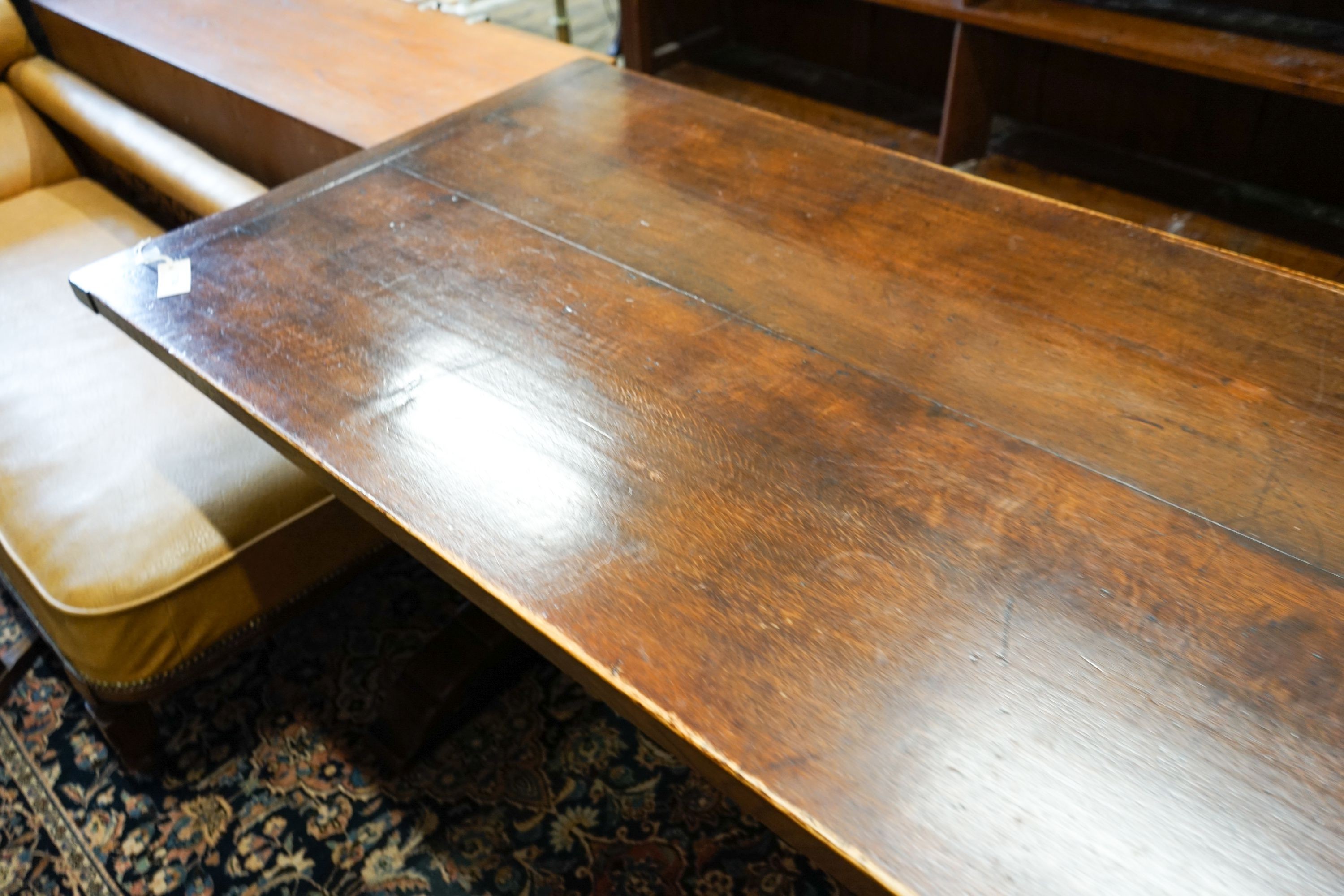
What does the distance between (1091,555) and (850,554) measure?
6.8 inches

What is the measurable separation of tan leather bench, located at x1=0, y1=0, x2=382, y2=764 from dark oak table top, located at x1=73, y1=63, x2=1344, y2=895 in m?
0.35

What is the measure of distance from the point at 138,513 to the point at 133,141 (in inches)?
36.8

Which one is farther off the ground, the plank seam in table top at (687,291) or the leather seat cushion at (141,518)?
the plank seam in table top at (687,291)

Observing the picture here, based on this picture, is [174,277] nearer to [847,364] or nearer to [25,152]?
[847,364]

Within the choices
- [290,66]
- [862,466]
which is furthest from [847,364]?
[290,66]

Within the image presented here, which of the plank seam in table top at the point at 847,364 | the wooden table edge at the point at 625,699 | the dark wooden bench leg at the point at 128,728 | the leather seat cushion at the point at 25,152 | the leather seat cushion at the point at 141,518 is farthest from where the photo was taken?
the leather seat cushion at the point at 25,152

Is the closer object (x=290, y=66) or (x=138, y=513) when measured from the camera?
(x=138, y=513)

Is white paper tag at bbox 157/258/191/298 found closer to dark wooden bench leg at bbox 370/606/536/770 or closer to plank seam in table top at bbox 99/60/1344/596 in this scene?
plank seam in table top at bbox 99/60/1344/596

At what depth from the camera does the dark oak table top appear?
0.58 m

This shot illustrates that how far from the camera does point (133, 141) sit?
1.85 metres

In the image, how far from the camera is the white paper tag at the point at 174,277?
104 cm

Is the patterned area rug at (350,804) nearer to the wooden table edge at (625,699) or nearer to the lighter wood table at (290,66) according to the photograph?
the wooden table edge at (625,699)

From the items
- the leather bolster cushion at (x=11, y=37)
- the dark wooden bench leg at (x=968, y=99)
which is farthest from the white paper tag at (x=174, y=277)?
the leather bolster cushion at (x=11, y=37)

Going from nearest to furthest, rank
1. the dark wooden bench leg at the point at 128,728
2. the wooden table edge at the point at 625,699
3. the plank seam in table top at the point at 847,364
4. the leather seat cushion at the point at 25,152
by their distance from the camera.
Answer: the wooden table edge at the point at 625,699 → the plank seam in table top at the point at 847,364 → the dark wooden bench leg at the point at 128,728 → the leather seat cushion at the point at 25,152
